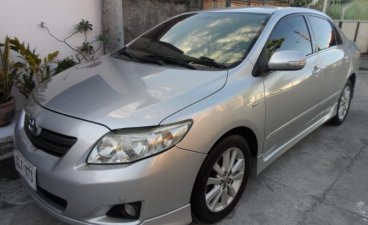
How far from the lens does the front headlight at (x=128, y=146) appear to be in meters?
1.92

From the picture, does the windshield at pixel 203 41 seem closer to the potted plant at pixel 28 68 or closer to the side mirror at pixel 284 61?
the side mirror at pixel 284 61

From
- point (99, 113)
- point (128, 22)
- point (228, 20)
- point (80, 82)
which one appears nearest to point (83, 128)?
point (99, 113)

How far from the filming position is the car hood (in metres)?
2.02

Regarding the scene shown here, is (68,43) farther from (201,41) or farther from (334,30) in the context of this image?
(334,30)

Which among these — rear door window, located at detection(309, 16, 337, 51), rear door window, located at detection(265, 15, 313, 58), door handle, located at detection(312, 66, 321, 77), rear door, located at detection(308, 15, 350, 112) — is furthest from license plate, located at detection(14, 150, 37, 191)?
rear door window, located at detection(309, 16, 337, 51)

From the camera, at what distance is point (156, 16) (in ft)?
20.5

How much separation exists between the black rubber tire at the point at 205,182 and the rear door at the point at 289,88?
1.35 feet

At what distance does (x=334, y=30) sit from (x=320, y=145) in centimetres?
144

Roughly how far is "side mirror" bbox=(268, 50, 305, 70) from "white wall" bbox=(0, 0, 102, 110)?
3104 millimetres

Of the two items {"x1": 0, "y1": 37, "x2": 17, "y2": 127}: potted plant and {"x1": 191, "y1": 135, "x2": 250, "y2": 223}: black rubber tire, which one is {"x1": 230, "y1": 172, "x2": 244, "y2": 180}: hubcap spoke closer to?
{"x1": 191, "y1": 135, "x2": 250, "y2": 223}: black rubber tire

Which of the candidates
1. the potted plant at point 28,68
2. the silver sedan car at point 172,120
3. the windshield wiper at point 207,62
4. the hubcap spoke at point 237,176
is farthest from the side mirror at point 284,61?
the potted plant at point 28,68

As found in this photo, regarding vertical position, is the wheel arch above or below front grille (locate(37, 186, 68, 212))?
above

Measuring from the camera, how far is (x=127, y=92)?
227 centimetres

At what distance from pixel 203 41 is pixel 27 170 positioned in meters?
1.70
